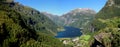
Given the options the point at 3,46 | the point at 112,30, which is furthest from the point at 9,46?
the point at 112,30

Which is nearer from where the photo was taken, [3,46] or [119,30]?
[119,30]

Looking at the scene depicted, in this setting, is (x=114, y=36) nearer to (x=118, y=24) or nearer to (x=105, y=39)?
(x=105, y=39)

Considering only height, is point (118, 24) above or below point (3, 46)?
above

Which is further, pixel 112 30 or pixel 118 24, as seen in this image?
pixel 118 24

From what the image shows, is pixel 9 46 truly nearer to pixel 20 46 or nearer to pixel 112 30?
pixel 20 46

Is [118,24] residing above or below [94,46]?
above

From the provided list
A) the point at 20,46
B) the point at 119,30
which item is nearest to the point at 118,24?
the point at 119,30

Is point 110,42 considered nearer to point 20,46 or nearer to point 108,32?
point 108,32

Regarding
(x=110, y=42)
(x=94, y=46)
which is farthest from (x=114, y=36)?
(x=94, y=46)
